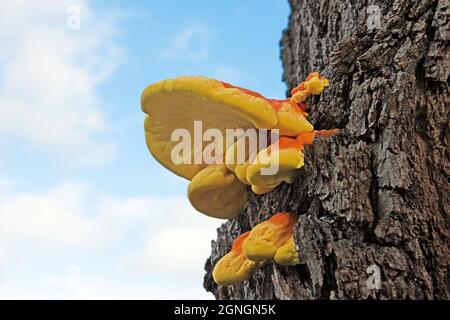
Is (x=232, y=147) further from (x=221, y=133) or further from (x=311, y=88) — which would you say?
(x=311, y=88)

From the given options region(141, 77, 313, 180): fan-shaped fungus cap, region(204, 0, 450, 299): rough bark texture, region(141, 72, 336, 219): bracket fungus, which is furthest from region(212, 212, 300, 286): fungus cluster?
region(141, 77, 313, 180): fan-shaped fungus cap

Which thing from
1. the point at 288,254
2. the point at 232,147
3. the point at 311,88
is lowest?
the point at 288,254

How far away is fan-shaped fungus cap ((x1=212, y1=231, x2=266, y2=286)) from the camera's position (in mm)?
3799

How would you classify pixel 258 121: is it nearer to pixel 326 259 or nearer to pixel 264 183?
pixel 264 183

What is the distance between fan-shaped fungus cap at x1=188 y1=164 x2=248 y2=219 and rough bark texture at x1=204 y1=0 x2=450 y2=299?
32 cm

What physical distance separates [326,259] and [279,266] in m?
0.56

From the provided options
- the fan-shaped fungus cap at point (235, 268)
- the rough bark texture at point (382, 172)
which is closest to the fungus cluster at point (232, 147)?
the fan-shaped fungus cap at point (235, 268)

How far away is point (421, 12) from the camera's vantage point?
12.1ft

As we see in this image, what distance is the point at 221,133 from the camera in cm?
381

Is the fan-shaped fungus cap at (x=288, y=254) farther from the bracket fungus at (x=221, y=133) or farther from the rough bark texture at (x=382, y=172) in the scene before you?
the bracket fungus at (x=221, y=133)

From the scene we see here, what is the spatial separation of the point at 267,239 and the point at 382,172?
0.75 m

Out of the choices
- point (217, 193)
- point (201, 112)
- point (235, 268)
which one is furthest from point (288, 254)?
point (201, 112)

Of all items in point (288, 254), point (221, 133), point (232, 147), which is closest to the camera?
point (288, 254)
